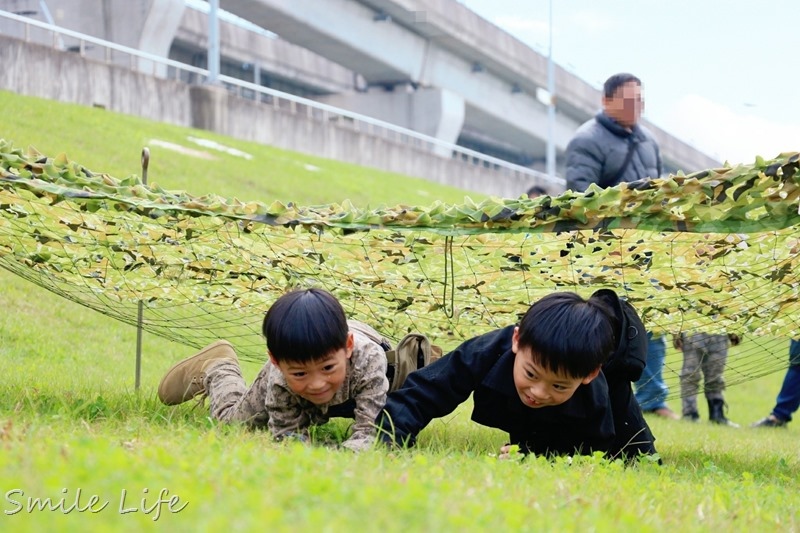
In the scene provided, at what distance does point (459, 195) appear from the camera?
74.6ft

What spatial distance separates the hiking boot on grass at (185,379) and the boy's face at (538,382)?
5.61ft

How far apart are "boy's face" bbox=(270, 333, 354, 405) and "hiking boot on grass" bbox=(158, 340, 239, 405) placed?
3.32 feet

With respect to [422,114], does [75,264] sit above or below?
below

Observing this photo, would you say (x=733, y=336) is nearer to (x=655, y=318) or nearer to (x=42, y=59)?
(x=655, y=318)

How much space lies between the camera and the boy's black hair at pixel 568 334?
3746 mm

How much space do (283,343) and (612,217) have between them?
1.36 meters

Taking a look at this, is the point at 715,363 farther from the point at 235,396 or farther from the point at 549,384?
the point at 235,396

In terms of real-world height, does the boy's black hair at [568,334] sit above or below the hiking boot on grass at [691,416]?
above

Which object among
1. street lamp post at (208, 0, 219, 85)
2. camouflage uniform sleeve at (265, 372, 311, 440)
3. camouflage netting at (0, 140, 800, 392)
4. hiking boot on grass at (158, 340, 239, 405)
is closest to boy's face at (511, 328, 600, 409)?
camouflage netting at (0, 140, 800, 392)

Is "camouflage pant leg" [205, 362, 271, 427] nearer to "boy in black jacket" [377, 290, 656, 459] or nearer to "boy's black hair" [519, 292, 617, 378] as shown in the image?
"boy in black jacket" [377, 290, 656, 459]

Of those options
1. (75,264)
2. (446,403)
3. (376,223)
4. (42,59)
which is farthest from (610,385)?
(42,59)

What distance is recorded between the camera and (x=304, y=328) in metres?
3.80

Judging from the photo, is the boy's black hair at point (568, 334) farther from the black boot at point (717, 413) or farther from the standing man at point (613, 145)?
the black boot at point (717, 413)
